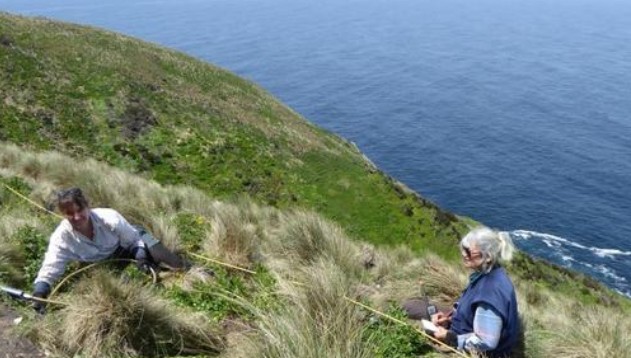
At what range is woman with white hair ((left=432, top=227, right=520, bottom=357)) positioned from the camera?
21.8ft

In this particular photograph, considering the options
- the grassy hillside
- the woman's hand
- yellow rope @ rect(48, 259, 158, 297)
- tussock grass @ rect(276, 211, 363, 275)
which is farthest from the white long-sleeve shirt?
the woman's hand

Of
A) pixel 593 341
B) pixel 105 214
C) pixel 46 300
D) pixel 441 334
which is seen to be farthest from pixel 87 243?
pixel 593 341

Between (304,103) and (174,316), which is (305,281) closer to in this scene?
(174,316)

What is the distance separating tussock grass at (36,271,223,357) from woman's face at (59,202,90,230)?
4.08ft

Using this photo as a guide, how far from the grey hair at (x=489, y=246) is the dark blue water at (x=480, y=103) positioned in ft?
143

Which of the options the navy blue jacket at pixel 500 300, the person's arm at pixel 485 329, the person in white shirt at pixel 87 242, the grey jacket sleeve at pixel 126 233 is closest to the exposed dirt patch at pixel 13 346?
the person in white shirt at pixel 87 242

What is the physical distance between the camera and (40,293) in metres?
7.27

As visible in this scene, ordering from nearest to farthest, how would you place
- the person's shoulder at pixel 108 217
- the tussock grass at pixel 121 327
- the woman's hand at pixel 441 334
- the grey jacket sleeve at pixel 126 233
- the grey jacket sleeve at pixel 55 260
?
the tussock grass at pixel 121 327
the woman's hand at pixel 441 334
the grey jacket sleeve at pixel 55 260
the person's shoulder at pixel 108 217
the grey jacket sleeve at pixel 126 233

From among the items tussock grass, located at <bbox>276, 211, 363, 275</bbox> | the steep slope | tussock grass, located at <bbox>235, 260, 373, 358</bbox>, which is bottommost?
the steep slope

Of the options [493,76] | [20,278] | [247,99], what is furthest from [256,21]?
[20,278]

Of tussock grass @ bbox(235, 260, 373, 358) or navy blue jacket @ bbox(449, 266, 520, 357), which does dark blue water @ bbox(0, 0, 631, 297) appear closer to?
navy blue jacket @ bbox(449, 266, 520, 357)

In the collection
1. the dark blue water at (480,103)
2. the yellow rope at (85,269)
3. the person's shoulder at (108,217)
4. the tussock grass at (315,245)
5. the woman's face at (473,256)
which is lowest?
the dark blue water at (480,103)

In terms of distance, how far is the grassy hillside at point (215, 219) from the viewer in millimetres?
6453

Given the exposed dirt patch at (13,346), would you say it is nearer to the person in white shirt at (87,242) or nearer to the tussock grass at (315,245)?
the person in white shirt at (87,242)
